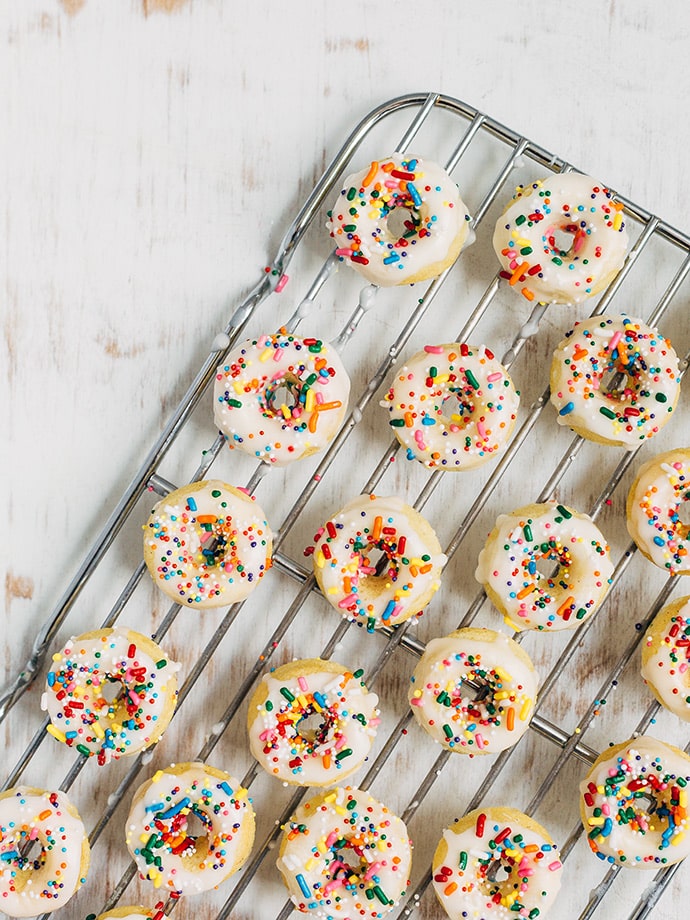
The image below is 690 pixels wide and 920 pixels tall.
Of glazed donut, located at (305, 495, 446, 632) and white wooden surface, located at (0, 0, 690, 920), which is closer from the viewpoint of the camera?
glazed donut, located at (305, 495, 446, 632)

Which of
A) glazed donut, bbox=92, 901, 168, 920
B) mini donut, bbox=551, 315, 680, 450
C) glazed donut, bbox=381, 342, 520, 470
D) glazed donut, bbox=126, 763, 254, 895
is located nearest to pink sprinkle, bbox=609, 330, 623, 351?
mini donut, bbox=551, 315, 680, 450

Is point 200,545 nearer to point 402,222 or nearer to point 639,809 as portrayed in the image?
point 402,222

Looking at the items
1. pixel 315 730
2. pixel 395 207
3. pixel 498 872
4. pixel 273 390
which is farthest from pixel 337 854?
pixel 395 207

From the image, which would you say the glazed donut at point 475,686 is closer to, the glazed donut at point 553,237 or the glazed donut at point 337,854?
the glazed donut at point 337,854

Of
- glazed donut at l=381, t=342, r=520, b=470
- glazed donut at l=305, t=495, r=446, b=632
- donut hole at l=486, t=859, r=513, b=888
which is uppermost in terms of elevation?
glazed donut at l=381, t=342, r=520, b=470

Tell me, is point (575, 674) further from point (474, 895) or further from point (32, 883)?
point (32, 883)

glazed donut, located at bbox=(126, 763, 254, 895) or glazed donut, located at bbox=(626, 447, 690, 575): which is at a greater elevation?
glazed donut, located at bbox=(626, 447, 690, 575)

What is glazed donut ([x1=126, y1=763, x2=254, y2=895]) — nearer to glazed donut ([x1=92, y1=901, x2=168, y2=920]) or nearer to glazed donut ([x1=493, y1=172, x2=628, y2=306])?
glazed donut ([x1=92, y1=901, x2=168, y2=920])

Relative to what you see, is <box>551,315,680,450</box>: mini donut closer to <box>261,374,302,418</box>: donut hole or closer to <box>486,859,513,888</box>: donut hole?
<box>261,374,302,418</box>: donut hole
